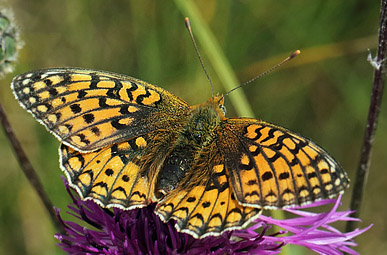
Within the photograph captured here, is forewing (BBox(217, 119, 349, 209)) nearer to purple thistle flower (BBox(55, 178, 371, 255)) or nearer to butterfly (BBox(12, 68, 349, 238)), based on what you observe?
butterfly (BBox(12, 68, 349, 238))

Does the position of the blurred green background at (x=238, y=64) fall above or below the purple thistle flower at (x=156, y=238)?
above

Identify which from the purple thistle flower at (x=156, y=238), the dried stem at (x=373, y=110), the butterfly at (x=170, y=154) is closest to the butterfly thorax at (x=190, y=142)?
the butterfly at (x=170, y=154)

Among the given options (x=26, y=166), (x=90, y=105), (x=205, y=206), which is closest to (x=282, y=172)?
(x=205, y=206)

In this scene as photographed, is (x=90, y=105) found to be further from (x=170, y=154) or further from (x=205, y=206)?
(x=205, y=206)

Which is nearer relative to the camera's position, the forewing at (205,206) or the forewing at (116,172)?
the forewing at (205,206)

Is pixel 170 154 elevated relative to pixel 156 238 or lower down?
elevated

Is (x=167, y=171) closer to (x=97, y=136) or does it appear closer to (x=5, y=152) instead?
(x=97, y=136)

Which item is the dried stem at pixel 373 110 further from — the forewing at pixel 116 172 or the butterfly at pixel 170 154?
the forewing at pixel 116 172
